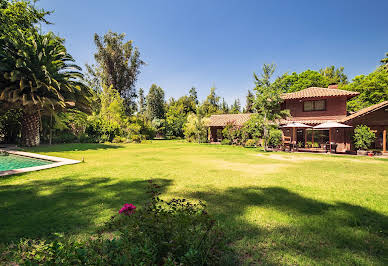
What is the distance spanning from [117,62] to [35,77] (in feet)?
88.8

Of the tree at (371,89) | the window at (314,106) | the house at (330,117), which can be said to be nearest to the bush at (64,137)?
the house at (330,117)

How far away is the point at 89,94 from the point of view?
1998cm

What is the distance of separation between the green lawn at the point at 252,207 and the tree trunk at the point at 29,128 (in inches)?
535

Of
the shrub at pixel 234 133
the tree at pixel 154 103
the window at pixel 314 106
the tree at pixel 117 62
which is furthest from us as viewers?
the tree at pixel 154 103

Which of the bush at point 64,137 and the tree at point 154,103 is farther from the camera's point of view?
the tree at point 154,103

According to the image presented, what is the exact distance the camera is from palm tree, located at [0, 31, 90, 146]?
15.1 meters

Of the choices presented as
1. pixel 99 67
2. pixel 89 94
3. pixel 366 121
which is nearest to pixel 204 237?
pixel 89 94

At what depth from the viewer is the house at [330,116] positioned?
719 inches

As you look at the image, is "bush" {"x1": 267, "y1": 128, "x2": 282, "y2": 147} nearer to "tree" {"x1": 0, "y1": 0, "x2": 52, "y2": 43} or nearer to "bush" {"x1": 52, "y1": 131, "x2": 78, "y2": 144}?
"bush" {"x1": 52, "y1": 131, "x2": 78, "y2": 144}

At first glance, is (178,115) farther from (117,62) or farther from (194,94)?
(117,62)

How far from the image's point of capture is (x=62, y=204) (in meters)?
4.59

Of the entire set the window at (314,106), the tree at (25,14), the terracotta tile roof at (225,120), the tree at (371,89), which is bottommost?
the terracotta tile roof at (225,120)

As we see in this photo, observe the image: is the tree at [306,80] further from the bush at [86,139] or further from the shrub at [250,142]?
the bush at [86,139]

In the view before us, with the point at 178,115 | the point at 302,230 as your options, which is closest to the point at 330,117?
the point at 302,230
